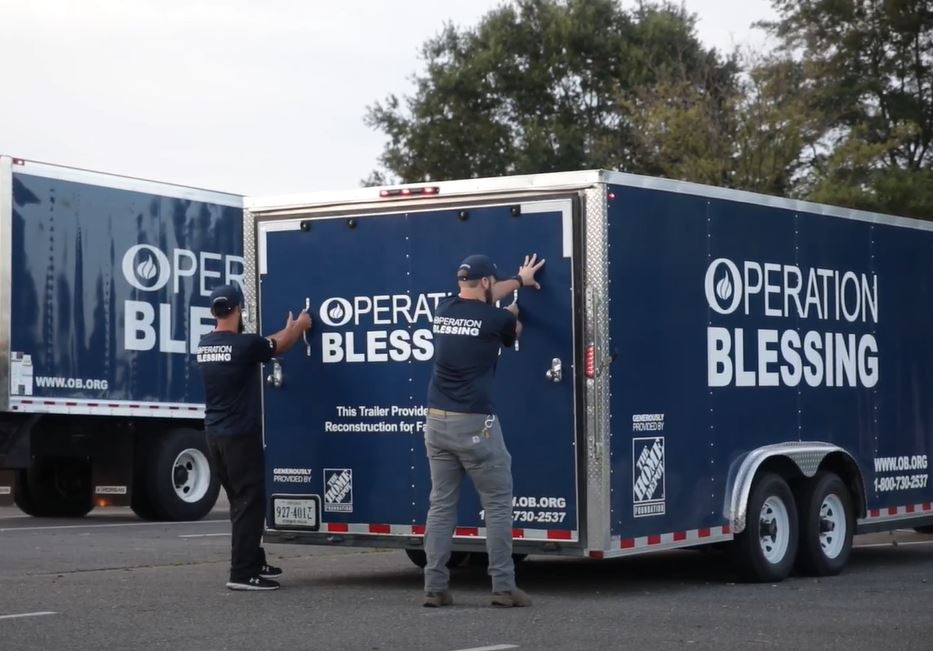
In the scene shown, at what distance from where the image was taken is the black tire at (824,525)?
11602mm

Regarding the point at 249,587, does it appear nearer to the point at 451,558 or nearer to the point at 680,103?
the point at 451,558

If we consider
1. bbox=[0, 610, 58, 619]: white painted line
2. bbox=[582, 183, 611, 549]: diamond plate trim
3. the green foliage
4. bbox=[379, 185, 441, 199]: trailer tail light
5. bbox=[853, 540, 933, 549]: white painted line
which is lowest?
bbox=[853, 540, 933, 549]: white painted line

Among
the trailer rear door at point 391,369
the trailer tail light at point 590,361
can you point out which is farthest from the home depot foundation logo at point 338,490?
the trailer tail light at point 590,361

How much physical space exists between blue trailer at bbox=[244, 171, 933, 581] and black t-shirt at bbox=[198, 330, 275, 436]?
0.55 meters

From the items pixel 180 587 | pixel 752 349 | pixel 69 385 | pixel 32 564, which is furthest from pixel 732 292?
pixel 69 385

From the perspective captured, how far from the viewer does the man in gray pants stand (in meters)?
9.65

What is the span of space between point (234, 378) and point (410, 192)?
1.64 m

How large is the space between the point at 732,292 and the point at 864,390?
1.91 m

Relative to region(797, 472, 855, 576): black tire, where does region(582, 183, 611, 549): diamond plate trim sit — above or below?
above

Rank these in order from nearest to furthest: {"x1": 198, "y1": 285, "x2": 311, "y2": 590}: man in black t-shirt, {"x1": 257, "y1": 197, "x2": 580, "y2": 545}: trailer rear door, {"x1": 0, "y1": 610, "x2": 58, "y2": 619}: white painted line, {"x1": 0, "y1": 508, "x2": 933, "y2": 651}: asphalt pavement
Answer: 1. {"x1": 0, "y1": 508, "x2": 933, "y2": 651}: asphalt pavement
2. {"x1": 0, "y1": 610, "x2": 58, "y2": 619}: white painted line
3. {"x1": 257, "y1": 197, "x2": 580, "y2": 545}: trailer rear door
4. {"x1": 198, "y1": 285, "x2": 311, "y2": 590}: man in black t-shirt

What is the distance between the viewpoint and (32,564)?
12586 mm

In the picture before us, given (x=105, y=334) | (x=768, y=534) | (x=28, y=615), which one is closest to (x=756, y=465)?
(x=768, y=534)

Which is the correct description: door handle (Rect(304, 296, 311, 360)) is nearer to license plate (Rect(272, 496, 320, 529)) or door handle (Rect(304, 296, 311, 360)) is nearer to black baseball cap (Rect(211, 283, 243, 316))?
black baseball cap (Rect(211, 283, 243, 316))

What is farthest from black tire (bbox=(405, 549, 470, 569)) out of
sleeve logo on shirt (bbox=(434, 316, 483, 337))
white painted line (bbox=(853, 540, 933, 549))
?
white painted line (bbox=(853, 540, 933, 549))
